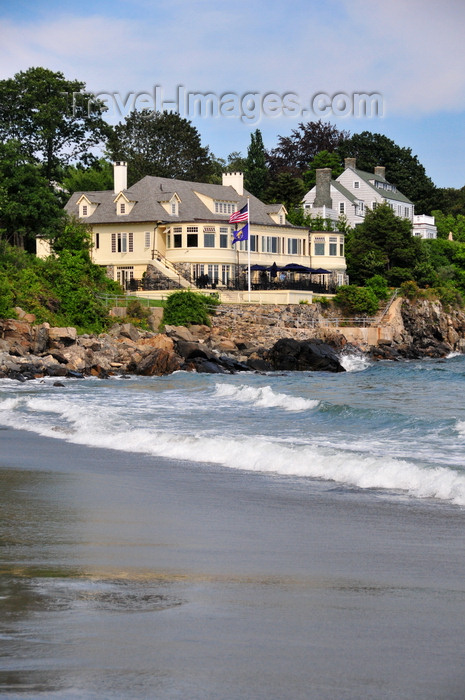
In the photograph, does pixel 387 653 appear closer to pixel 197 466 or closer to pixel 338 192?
pixel 197 466

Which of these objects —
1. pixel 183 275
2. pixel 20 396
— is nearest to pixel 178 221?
pixel 183 275

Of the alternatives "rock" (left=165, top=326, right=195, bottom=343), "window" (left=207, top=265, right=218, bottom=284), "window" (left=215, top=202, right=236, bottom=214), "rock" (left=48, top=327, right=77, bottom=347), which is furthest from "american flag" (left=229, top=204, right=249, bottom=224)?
"rock" (left=48, top=327, right=77, bottom=347)

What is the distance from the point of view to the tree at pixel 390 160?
354 ft

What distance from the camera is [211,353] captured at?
48875mm

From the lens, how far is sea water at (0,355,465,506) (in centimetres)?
1403

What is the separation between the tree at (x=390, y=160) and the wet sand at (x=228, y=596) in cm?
10031

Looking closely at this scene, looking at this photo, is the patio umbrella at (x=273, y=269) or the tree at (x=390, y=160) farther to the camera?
the tree at (x=390, y=160)

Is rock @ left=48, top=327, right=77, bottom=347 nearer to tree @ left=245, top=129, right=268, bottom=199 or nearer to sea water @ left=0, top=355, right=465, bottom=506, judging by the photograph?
sea water @ left=0, top=355, right=465, bottom=506

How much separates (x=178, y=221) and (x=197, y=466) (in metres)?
54.0

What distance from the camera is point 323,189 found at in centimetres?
8988

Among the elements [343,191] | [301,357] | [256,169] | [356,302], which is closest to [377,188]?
[343,191]

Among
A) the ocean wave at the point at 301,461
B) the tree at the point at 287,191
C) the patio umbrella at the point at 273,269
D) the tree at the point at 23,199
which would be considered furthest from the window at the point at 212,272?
the ocean wave at the point at 301,461

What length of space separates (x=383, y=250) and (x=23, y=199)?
3130cm

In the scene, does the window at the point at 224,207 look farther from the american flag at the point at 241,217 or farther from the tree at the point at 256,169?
the tree at the point at 256,169
